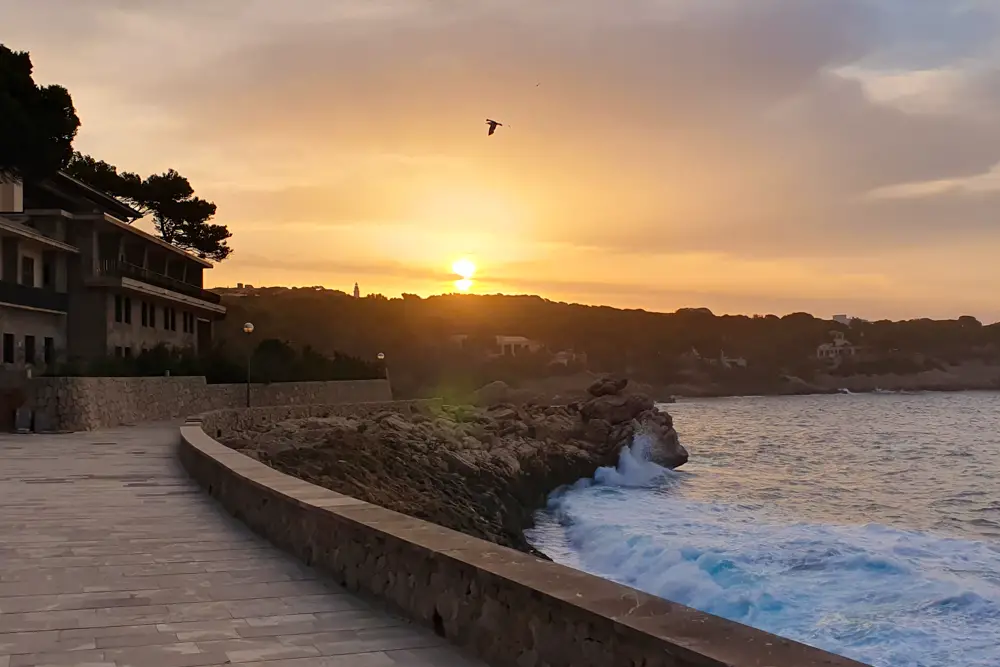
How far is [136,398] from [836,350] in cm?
13368

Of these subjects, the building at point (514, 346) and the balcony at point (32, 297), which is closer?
the balcony at point (32, 297)

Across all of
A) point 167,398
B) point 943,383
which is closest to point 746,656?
point 167,398

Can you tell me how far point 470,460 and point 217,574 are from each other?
1808 centimetres

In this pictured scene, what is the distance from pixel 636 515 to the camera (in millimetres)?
25531

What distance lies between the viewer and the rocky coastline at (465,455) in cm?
1867

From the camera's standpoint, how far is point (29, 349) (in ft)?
115

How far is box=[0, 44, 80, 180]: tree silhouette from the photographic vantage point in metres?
34.0

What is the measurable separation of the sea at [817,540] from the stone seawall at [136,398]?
11.8 meters

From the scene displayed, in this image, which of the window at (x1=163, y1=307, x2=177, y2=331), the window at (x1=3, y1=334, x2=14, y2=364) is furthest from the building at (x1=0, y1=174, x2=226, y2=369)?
the window at (x1=163, y1=307, x2=177, y2=331)

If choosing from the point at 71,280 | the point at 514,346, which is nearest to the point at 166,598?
the point at 71,280

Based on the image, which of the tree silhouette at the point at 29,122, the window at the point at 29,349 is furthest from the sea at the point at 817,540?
the tree silhouette at the point at 29,122

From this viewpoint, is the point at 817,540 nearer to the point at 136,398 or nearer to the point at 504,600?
the point at 504,600

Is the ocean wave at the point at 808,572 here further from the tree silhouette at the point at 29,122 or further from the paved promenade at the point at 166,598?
the tree silhouette at the point at 29,122

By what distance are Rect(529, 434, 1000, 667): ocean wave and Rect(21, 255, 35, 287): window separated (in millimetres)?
21970
